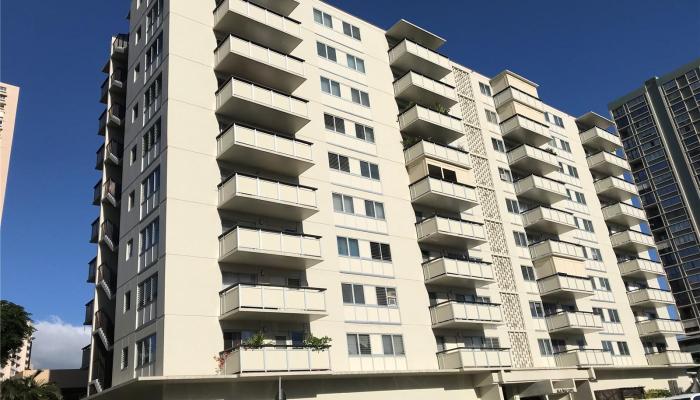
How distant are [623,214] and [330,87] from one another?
3893cm

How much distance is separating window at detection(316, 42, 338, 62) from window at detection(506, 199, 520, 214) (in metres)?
19.8

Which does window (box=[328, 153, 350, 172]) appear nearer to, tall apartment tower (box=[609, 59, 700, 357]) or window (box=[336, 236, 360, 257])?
window (box=[336, 236, 360, 257])

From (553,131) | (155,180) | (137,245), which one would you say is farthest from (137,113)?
(553,131)

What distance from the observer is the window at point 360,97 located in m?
42.7

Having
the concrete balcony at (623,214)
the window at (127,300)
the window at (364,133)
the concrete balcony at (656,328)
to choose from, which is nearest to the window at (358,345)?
the window at (127,300)

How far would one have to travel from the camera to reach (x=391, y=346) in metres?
Answer: 35.5

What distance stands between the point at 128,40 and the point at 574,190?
45.7m

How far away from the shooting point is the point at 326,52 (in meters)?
42.8

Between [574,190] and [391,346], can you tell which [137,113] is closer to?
[391,346]

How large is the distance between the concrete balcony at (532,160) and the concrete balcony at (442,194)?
11.1 meters

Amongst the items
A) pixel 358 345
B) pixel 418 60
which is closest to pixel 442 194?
pixel 418 60

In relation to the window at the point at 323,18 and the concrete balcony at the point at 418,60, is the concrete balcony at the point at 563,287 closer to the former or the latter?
the concrete balcony at the point at 418,60

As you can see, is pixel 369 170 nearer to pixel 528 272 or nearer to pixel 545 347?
pixel 528 272

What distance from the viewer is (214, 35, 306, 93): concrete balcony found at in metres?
35.3
